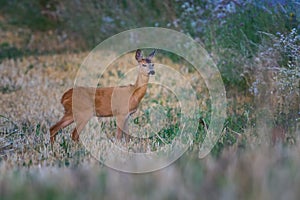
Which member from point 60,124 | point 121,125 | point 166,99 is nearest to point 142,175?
point 121,125

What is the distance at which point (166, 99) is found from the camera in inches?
324

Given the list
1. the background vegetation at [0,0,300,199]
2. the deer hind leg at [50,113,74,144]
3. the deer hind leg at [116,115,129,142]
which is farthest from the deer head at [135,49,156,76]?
the deer hind leg at [50,113,74,144]

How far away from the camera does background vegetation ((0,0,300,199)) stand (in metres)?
3.20

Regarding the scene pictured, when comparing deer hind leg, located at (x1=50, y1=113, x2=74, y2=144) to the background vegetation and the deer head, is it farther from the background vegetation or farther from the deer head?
the deer head

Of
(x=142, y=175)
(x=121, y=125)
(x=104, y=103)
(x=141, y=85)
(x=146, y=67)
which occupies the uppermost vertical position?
(x=146, y=67)

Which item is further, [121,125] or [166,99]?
[166,99]

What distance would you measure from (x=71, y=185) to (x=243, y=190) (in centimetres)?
80

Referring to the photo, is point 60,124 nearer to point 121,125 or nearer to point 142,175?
point 121,125

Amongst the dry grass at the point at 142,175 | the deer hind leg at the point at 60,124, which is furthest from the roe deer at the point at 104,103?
the dry grass at the point at 142,175

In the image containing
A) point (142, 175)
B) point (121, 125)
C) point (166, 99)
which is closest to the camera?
point (142, 175)

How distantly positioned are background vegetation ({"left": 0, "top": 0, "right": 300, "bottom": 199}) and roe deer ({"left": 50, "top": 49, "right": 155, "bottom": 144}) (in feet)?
0.76

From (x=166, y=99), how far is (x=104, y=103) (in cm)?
222

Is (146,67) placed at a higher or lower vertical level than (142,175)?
higher

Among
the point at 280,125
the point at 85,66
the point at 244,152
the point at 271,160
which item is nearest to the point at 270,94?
the point at 280,125
